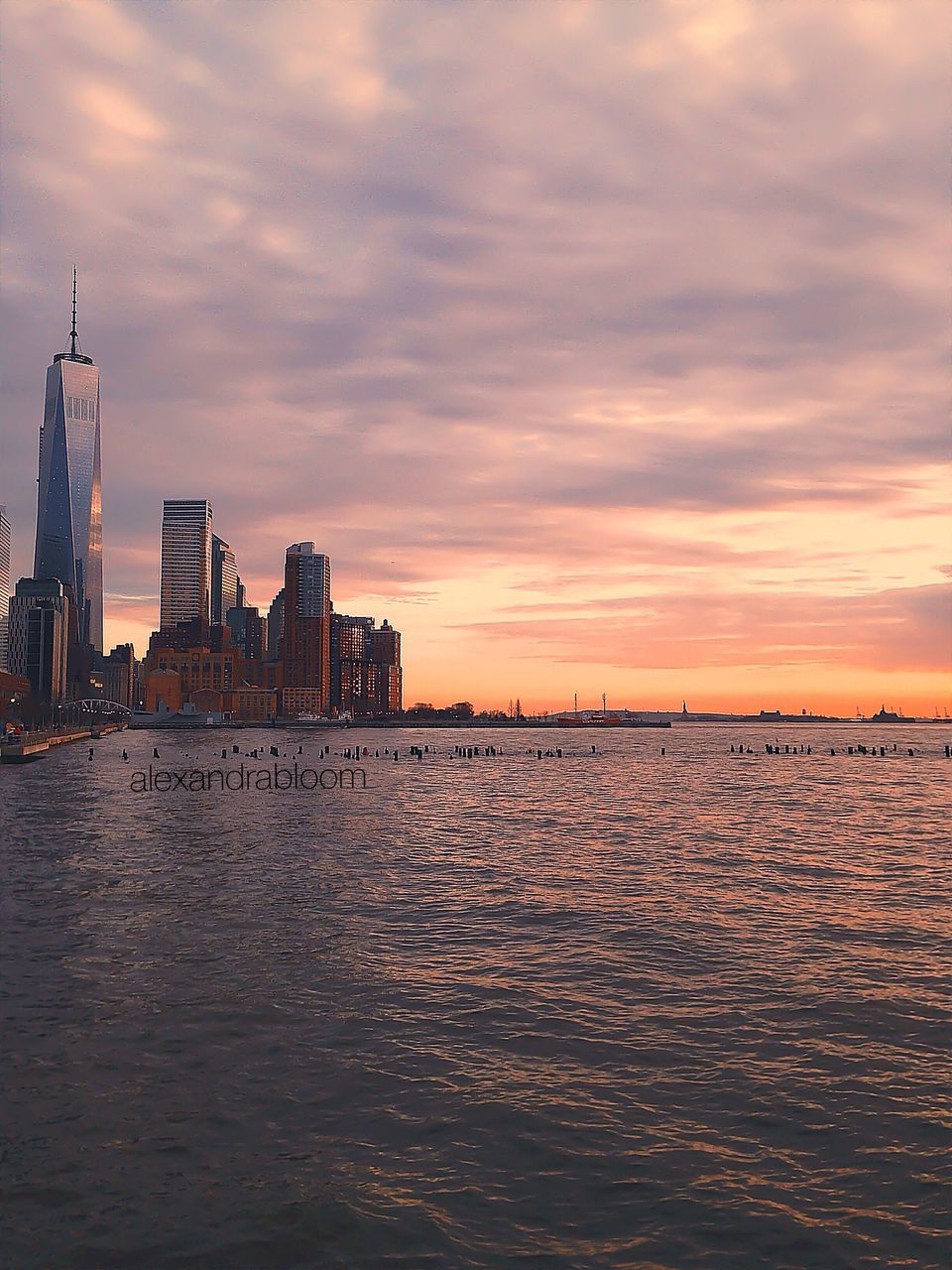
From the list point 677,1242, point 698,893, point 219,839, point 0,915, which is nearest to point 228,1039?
point 677,1242

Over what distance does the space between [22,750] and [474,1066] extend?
13235 cm

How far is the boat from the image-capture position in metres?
128

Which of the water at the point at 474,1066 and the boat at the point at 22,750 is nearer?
the water at the point at 474,1066

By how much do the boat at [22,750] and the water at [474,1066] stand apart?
9555cm

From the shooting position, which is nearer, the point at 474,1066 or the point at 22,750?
the point at 474,1066

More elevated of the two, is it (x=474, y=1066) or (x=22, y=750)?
(x=474, y=1066)

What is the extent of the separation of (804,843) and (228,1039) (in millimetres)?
40951

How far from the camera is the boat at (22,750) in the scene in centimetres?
12812

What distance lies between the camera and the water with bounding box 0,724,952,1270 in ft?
43.3

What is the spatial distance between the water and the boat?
95.5 m

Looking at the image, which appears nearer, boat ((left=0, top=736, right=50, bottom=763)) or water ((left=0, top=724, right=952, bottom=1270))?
water ((left=0, top=724, right=952, bottom=1270))

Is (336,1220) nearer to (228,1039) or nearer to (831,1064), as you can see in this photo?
(228,1039)

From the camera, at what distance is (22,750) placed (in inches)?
5256

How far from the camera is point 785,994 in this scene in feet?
77.0
